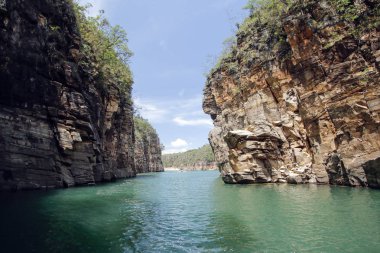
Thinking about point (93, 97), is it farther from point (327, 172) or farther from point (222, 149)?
point (327, 172)

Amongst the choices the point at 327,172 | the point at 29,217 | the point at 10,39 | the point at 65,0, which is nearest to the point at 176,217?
the point at 29,217

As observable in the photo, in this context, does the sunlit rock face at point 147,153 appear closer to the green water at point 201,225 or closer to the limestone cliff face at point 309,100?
the limestone cliff face at point 309,100

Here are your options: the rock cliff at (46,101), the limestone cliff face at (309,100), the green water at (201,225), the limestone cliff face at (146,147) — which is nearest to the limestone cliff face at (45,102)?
the rock cliff at (46,101)

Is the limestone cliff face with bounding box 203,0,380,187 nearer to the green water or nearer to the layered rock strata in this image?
the green water

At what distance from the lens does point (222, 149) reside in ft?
148

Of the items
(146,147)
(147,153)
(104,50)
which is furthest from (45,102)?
(147,153)

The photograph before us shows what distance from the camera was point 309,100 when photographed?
27.9 meters

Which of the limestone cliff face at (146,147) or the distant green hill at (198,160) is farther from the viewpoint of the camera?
the distant green hill at (198,160)

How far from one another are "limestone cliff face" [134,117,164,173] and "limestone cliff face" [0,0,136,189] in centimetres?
5934

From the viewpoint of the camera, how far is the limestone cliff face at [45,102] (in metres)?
24.5

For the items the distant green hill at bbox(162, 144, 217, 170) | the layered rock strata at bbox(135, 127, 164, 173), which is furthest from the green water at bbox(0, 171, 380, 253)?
the distant green hill at bbox(162, 144, 217, 170)

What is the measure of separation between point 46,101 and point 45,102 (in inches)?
6.4

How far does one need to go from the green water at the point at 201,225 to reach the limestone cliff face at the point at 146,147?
7876 cm

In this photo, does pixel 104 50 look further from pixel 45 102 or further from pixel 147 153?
pixel 147 153
